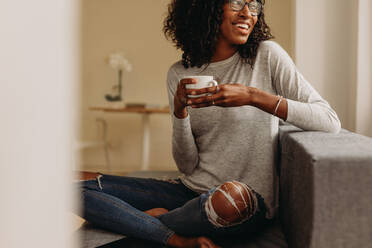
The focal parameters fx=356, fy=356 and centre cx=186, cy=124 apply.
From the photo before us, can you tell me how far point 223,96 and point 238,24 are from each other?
14.9 inches

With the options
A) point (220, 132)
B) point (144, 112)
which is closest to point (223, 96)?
point (220, 132)

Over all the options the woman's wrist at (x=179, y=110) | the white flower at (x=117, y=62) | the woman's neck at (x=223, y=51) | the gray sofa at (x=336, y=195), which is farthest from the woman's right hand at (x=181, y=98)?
the white flower at (x=117, y=62)

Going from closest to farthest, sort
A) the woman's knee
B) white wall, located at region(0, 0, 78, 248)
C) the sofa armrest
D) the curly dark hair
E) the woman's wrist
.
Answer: white wall, located at region(0, 0, 78, 248) < the sofa armrest < the woman's knee < the woman's wrist < the curly dark hair

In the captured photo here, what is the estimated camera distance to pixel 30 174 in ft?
0.88

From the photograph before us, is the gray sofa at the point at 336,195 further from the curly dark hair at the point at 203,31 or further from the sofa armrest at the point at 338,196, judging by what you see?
the curly dark hair at the point at 203,31

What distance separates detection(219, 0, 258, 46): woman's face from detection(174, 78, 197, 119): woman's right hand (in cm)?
31

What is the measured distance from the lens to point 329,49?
158 cm

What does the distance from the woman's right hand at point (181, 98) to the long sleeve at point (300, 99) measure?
301 millimetres

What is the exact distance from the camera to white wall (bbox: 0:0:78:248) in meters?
0.26

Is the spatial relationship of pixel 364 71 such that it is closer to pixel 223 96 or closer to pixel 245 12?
pixel 245 12

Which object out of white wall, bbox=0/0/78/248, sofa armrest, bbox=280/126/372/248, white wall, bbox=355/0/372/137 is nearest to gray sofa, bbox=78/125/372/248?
sofa armrest, bbox=280/126/372/248

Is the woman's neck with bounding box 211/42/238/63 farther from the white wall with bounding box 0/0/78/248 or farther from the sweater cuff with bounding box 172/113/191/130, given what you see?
the white wall with bounding box 0/0/78/248

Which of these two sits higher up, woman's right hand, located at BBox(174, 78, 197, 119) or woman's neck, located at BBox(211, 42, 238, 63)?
woman's neck, located at BBox(211, 42, 238, 63)

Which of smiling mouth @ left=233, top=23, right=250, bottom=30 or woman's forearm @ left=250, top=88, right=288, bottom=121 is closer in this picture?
woman's forearm @ left=250, top=88, right=288, bottom=121
